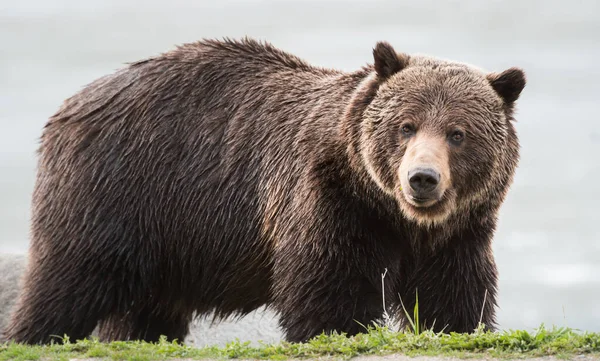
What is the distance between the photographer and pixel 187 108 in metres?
8.26

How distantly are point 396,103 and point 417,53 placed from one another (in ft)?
2.39

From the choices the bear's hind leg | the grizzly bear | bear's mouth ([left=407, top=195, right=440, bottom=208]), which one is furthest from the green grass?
the bear's hind leg

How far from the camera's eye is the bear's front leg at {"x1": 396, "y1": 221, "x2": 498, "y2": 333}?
743 cm

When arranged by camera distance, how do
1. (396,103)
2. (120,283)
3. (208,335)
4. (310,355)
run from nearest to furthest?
(310,355) < (396,103) < (120,283) < (208,335)

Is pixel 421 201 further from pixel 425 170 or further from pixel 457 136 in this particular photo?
pixel 457 136

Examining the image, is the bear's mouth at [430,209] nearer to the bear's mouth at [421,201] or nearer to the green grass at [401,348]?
the bear's mouth at [421,201]

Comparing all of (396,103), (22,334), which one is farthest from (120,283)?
(396,103)

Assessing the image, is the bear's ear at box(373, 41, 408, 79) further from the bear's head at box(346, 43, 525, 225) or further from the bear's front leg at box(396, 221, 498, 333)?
the bear's front leg at box(396, 221, 498, 333)

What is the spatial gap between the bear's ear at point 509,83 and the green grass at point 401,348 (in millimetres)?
1960

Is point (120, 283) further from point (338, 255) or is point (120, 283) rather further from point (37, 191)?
point (338, 255)

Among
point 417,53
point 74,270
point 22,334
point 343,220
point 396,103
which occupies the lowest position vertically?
point 22,334

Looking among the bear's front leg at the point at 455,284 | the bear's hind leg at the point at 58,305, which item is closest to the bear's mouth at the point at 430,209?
the bear's front leg at the point at 455,284

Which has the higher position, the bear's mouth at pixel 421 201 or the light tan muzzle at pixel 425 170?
the light tan muzzle at pixel 425 170

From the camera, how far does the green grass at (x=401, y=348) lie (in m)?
5.72
